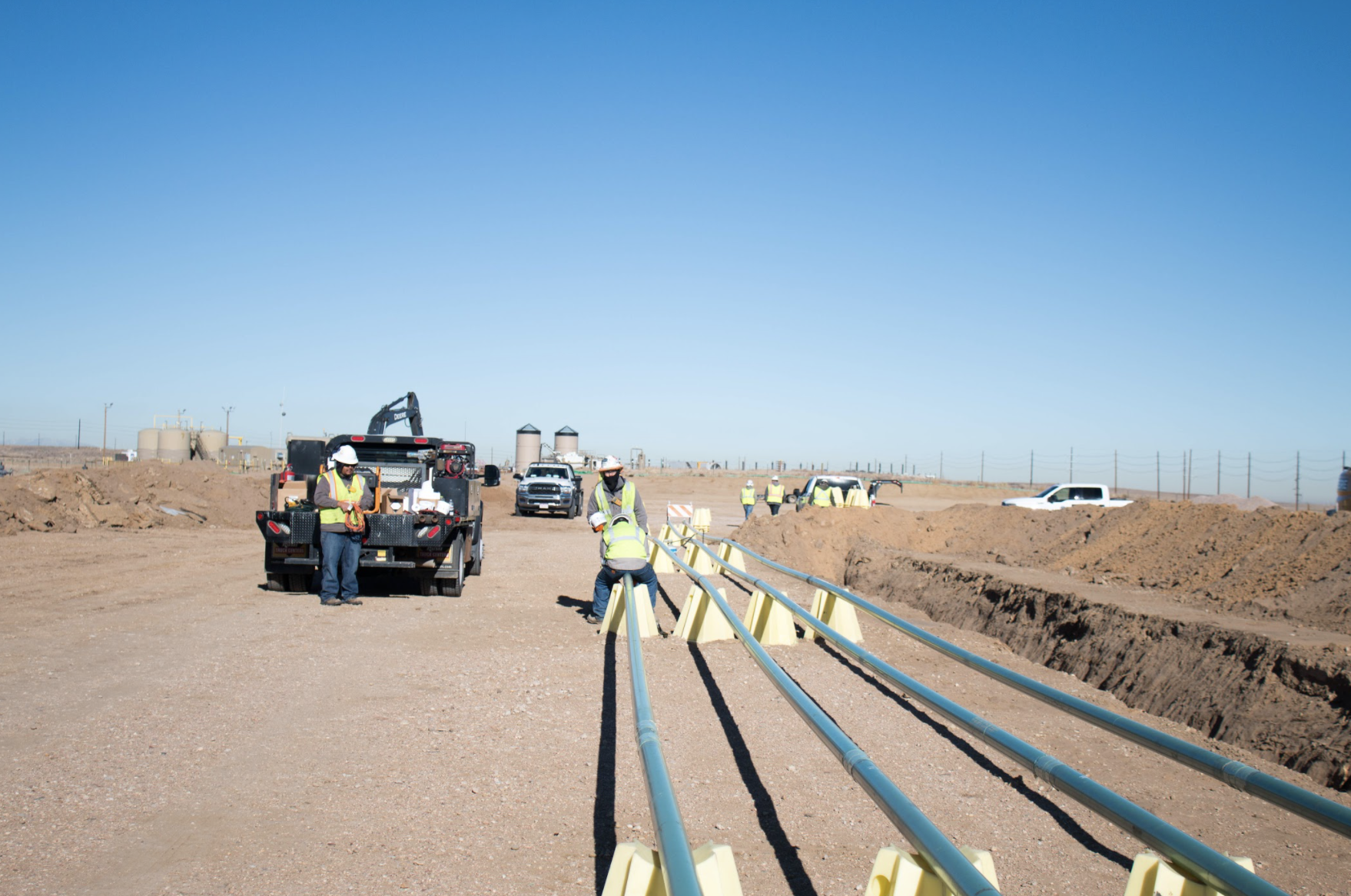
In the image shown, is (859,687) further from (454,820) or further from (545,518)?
(545,518)

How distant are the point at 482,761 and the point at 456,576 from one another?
7.45m

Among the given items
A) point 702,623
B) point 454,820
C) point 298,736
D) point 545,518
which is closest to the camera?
point 454,820

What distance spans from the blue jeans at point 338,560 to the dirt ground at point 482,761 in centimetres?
34

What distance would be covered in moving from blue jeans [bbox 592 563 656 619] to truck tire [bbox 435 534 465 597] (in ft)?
10.1

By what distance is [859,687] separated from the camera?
8008 millimetres

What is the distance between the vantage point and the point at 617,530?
33.4 feet

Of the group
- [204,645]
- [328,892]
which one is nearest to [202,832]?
[328,892]

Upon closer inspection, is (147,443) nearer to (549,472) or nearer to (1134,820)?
(549,472)

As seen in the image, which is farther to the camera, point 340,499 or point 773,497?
point 773,497

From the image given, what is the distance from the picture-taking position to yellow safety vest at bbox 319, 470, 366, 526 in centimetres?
1161

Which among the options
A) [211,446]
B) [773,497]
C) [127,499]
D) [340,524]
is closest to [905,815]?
[340,524]

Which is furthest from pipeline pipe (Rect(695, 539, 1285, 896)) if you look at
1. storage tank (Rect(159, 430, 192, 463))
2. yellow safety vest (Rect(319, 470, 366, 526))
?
storage tank (Rect(159, 430, 192, 463))

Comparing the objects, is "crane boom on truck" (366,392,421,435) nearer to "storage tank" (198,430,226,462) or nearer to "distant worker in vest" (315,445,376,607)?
"distant worker in vest" (315,445,376,607)

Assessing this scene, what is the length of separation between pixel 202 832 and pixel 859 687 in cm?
520
